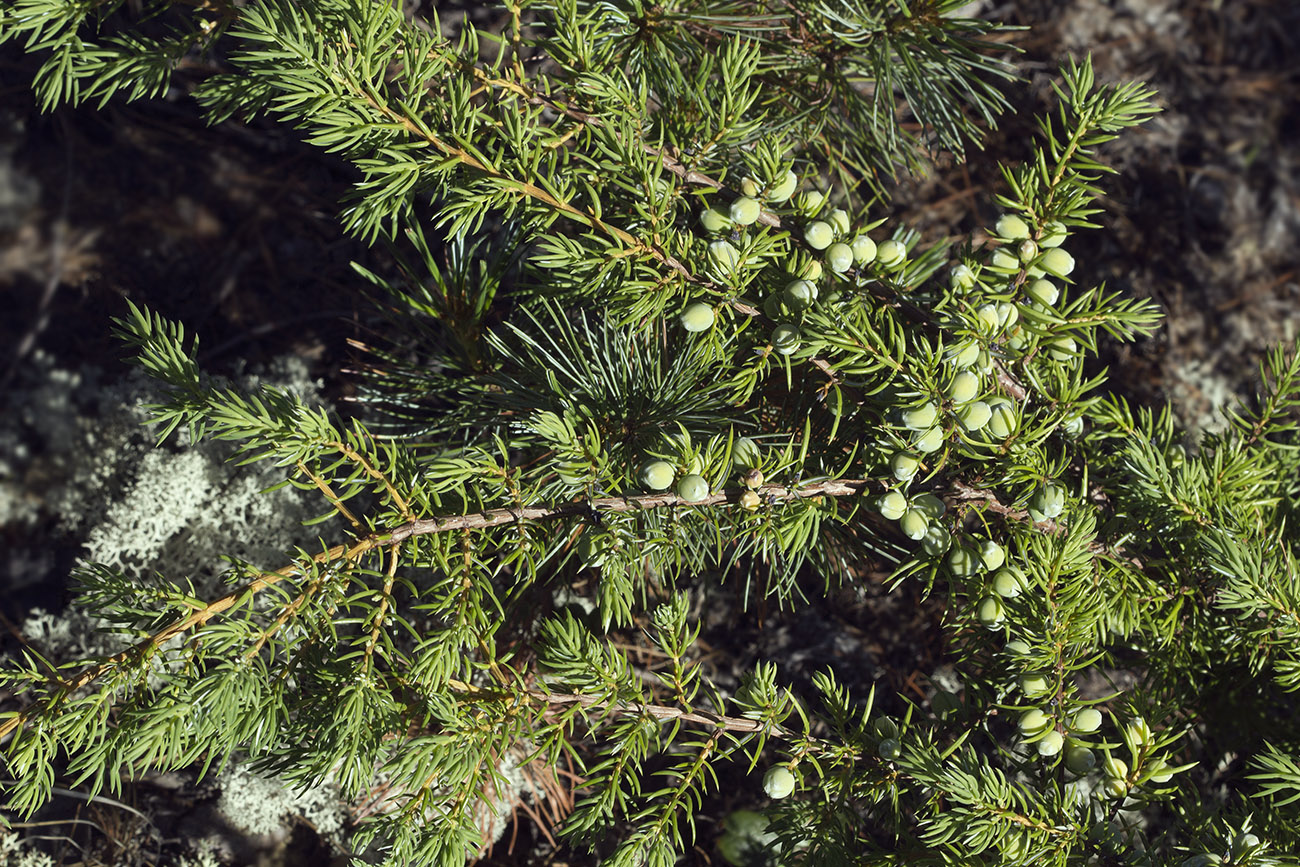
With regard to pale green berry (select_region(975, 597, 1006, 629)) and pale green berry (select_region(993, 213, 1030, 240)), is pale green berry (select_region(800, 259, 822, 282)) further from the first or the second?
pale green berry (select_region(975, 597, 1006, 629))

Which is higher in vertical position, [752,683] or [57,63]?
[57,63]

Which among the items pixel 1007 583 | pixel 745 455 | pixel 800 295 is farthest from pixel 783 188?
pixel 1007 583

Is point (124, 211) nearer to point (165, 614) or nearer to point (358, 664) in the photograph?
point (165, 614)

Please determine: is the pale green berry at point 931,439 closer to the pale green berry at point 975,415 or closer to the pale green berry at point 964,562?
the pale green berry at point 975,415

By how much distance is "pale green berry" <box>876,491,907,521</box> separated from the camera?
1.03m

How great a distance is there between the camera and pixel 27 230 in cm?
246

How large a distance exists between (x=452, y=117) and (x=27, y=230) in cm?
217

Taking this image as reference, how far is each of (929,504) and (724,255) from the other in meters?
0.42

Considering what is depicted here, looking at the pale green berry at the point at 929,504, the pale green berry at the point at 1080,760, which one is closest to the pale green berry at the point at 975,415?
the pale green berry at the point at 929,504

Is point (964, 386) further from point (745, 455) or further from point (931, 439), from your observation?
point (745, 455)

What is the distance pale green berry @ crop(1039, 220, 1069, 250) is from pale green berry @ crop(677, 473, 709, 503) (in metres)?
0.60

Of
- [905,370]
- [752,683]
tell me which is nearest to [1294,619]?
[905,370]

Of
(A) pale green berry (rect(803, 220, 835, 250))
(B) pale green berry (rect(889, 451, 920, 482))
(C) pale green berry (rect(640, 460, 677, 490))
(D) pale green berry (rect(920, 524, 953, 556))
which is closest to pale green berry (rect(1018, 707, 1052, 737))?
(D) pale green berry (rect(920, 524, 953, 556))

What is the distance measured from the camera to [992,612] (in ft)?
3.53
